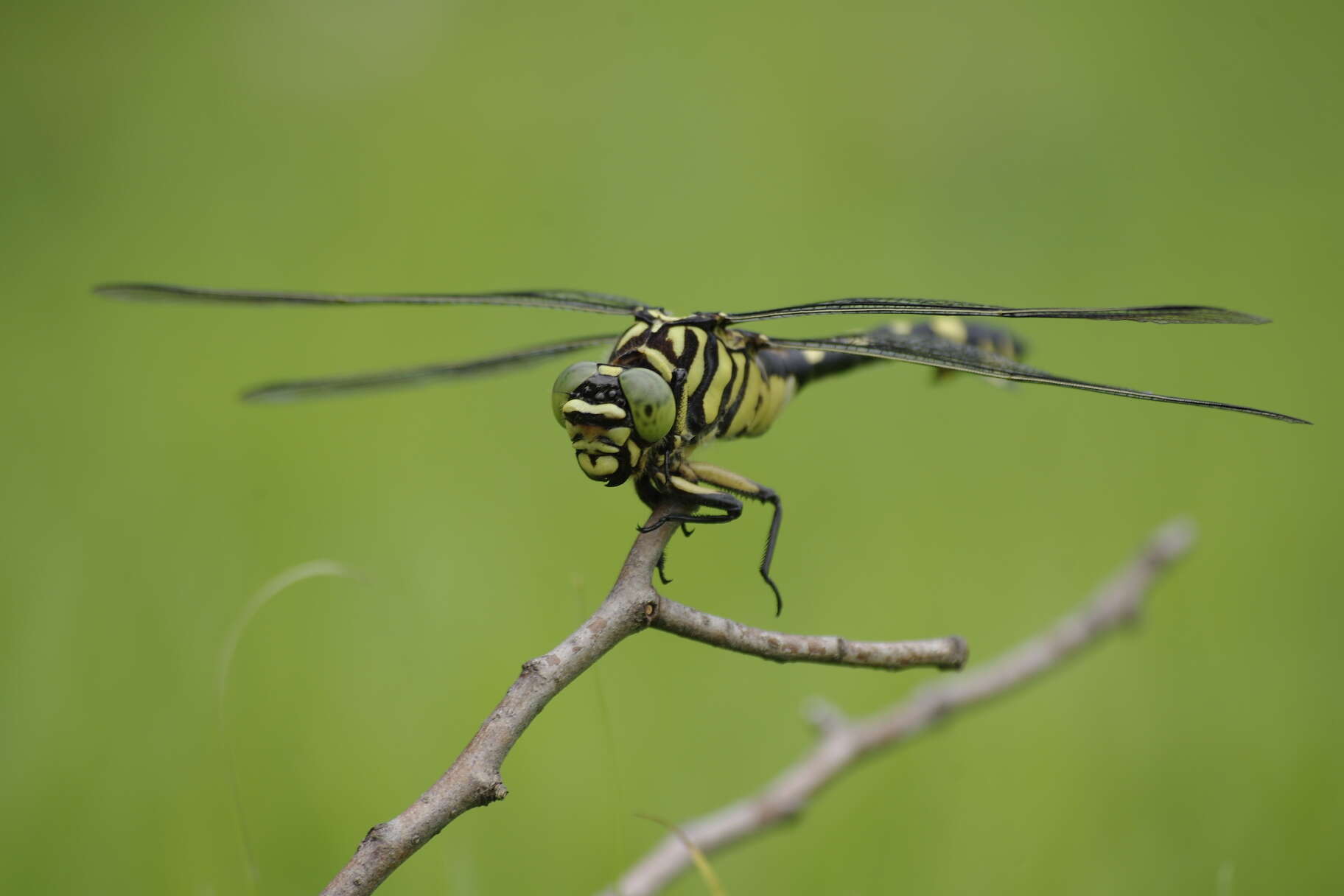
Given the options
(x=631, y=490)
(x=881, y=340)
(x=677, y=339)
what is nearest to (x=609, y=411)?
(x=677, y=339)

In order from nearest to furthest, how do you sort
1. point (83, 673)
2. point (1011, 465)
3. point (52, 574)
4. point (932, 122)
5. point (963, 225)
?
point (83, 673)
point (52, 574)
point (1011, 465)
point (963, 225)
point (932, 122)

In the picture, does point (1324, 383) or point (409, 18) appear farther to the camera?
point (409, 18)

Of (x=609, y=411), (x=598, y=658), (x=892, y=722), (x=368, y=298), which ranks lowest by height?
(x=892, y=722)

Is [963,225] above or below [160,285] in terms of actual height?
above

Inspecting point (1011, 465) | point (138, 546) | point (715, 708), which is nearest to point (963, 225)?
point (1011, 465)

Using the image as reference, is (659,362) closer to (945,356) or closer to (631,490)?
(945,356)

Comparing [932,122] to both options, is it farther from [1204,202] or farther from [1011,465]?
[1011,465]

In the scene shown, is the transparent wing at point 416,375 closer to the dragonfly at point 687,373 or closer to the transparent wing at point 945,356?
the dragonfly at point 687,373
